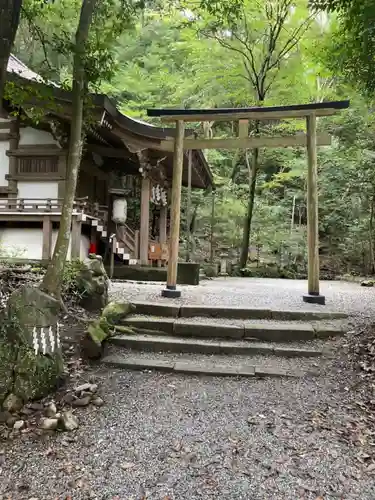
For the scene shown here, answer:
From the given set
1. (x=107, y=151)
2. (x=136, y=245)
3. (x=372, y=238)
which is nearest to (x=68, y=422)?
(x=136, y=245)

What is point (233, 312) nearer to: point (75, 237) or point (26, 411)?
point (26, 411)

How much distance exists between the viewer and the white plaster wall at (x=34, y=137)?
9.73 meters

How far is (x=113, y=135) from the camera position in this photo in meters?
9.25

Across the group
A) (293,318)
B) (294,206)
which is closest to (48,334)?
(293,318)

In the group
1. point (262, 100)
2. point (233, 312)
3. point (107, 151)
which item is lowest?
point (233, 312)

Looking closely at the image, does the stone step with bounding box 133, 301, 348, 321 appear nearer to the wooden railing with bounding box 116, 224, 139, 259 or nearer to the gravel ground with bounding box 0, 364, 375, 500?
the gravel ground with bounding box 0, 364, 375, 500

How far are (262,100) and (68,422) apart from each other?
1220cm

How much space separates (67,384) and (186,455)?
1.52 meters

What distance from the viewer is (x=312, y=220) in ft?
20.3

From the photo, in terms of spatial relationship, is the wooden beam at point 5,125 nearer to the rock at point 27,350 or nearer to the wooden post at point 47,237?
the wooden post at point 47,237

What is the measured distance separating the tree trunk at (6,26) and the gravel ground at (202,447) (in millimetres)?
3152

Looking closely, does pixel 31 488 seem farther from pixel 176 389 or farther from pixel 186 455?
pixel 176 389

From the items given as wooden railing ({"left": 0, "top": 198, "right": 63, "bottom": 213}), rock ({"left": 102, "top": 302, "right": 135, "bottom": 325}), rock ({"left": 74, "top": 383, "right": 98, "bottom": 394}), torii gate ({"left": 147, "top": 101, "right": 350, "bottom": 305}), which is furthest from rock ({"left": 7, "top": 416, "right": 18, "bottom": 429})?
wooden railing ({"left": 0, "top": 198, "right": 63, "bottom": 213})

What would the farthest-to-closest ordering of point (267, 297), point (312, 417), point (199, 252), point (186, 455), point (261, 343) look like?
point (199, 252) → point (267, 297) → point (261, 343) → point (312, 417) → point (186, 455)
